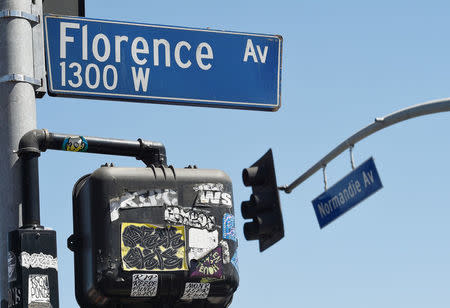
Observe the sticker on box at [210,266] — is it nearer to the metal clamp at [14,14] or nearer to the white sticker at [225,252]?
the white sticker at [225,252]

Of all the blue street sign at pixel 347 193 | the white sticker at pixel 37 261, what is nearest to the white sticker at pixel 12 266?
the white sticker at pixel 37 261

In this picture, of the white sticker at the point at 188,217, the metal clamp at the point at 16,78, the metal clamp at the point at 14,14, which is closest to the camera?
the white sticker at the point at 188,217

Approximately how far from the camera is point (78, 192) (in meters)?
5.48

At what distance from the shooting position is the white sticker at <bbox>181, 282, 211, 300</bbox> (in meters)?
5.25

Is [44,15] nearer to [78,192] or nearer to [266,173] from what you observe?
[78,192]

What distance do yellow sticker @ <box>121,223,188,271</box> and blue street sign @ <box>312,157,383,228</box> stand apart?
7.60 ft

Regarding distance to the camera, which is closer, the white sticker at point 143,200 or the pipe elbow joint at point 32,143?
the white sticker at point 143,200

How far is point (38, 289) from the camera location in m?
5.14

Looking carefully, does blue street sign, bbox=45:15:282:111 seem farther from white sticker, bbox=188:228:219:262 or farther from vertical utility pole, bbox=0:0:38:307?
white sticker, bbox=188:228:219:262

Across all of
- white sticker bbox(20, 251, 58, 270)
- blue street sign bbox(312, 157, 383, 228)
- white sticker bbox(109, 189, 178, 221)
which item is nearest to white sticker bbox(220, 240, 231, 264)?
white sticker bbox(109, 189, 178, 221)

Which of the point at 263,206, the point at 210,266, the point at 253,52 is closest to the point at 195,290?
the point at 210,266

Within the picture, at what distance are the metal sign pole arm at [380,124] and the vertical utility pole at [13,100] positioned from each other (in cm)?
322

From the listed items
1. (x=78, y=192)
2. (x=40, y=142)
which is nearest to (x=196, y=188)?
(x=78, y=192)

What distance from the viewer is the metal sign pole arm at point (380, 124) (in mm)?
6887
